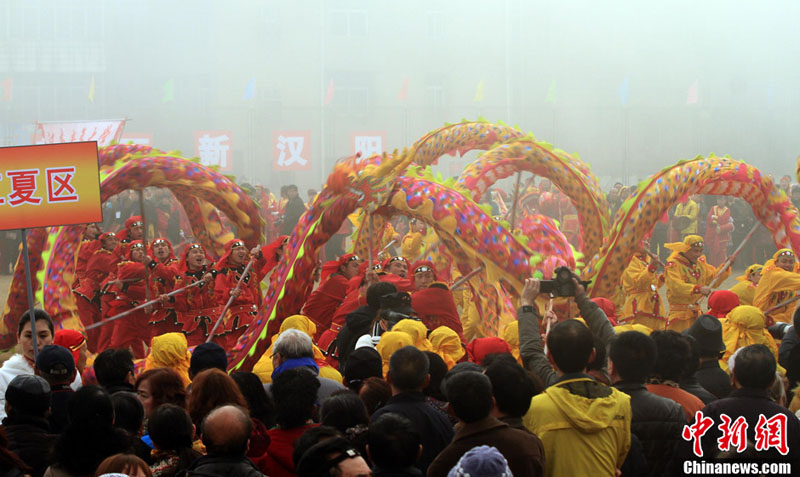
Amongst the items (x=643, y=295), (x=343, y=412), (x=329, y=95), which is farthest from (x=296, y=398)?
(x=329, y=95)

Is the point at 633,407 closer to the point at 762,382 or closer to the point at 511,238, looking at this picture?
the point at 762,382

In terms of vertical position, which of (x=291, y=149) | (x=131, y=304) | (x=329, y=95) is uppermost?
(x=329, y=95)

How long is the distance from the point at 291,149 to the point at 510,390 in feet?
47.2

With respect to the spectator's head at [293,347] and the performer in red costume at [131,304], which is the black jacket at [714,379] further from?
the performer in red costume at [131,304]

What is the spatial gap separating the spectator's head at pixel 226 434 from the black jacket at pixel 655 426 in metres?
1.16

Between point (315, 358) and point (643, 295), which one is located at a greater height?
point (315, 358)

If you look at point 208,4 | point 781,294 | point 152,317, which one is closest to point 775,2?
point 208,4

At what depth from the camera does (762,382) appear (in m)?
2.79

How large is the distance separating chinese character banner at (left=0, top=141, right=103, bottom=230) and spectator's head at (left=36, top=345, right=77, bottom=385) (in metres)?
1.52

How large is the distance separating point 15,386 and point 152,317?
3.62 metres

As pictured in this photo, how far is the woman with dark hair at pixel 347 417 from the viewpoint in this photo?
2.65 metres

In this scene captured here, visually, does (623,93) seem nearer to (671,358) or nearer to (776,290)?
(776,290)

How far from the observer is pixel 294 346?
11.4 ft

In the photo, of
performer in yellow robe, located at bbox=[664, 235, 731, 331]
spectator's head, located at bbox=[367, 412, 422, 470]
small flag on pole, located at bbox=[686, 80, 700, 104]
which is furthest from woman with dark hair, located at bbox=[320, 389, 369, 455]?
small flag on pole, located at bbox=[686, 80, 700, 104]
